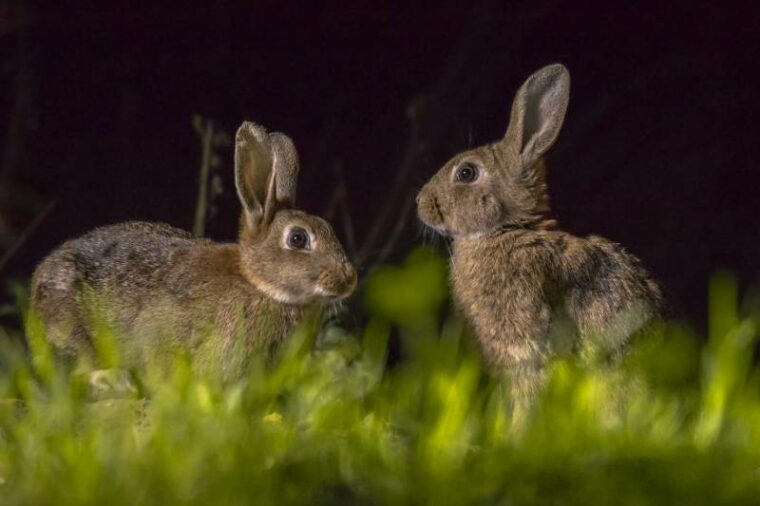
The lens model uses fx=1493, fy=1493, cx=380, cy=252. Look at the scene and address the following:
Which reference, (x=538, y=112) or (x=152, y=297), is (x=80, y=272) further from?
(x=538, y=112)

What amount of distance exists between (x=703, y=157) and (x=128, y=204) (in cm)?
239

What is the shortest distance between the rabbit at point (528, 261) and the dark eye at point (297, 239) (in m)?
0.42

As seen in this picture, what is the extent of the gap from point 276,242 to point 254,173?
24cm

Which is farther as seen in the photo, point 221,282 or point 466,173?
point 466,173

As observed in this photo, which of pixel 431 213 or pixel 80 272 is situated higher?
pixel 431 213

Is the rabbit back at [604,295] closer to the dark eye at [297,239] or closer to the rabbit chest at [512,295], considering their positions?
the rabbit chest at [512,295]

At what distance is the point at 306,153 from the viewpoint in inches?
245

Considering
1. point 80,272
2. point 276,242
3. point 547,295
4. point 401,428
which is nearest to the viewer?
point 401,428

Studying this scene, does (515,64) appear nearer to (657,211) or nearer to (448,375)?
(657,211)

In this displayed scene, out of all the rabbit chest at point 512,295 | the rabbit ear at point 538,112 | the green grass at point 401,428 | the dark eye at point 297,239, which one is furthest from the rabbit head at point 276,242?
the rabbit ear at point 538,112

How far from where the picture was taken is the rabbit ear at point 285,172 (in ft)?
16.8

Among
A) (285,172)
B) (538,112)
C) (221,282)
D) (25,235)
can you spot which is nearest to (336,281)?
(221,282)

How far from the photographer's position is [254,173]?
4949mm

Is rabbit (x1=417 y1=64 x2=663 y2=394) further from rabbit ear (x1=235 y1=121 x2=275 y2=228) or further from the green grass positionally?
rabbit ear (x1=235 y1=121 x2=275 y2=228)
